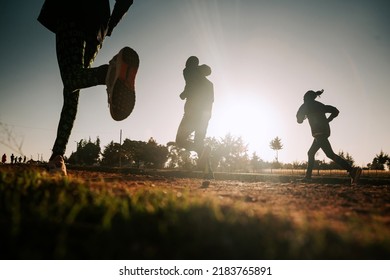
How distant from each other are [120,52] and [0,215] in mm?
2131

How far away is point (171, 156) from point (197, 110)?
6867 centimetres

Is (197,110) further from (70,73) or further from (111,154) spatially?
(111,154)

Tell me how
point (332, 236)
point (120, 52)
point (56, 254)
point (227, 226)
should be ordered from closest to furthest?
point (56, 254) < point (332, 236) < point (227, 226) < point (120, 52)

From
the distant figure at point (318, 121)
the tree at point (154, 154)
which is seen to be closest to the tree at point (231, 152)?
the tree at point (154, 154)

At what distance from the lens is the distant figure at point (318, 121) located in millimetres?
7184

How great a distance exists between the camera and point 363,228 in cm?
140

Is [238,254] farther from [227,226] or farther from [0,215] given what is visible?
[0,215]

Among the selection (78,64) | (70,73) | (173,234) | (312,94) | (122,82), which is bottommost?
(173,234)

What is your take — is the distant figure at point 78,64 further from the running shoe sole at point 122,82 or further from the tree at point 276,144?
the tree at point 276,144

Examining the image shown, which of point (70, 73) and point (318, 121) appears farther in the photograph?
point (318, 121)

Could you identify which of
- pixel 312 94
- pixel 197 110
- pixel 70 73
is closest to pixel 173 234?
pixel 70 73

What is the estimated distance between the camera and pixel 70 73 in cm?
328

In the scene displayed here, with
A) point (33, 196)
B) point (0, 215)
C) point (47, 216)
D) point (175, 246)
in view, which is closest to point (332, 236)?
point (175, 246)

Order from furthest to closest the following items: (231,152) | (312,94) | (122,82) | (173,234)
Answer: (231,152) < (312,94) < (122,82) < (173,234)
